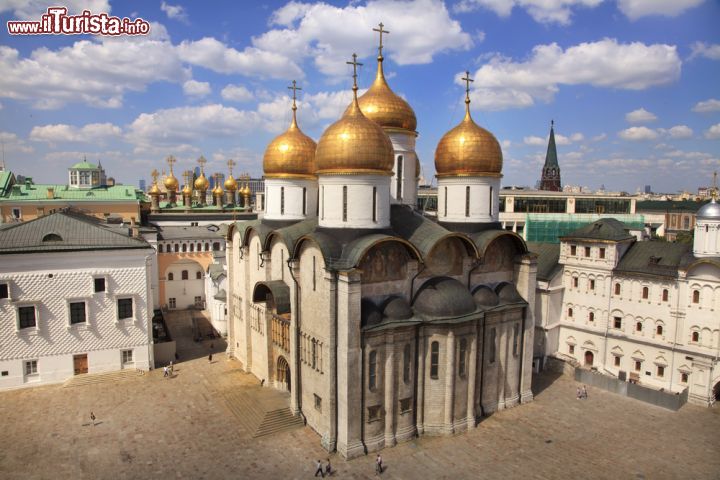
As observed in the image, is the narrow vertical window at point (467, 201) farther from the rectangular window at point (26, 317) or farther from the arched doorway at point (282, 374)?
the rectangular window at point (26, 317)

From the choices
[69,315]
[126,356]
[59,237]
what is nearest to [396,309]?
[126,356]

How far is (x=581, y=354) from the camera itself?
88.1 feet

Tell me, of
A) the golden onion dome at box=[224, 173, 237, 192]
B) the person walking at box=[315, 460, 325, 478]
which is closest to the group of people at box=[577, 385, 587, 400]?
the person walking at box=[315, 460, 325, 478]

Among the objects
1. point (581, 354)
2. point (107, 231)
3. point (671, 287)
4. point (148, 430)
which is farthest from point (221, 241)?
point (671, 287)

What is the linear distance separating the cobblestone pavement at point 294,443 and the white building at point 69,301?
1450mm

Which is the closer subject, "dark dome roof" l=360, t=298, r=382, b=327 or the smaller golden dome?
"dark dome roof" l=360, t=298, r=382, b=327

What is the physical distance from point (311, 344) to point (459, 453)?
6411mm

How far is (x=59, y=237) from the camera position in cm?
2353

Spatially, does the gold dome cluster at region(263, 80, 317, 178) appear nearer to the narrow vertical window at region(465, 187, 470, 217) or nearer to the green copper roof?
the narrow vertical window at region(465, 187, 470, 217)

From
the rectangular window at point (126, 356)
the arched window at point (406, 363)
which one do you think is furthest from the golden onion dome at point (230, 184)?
the arched window at point (406, 363)

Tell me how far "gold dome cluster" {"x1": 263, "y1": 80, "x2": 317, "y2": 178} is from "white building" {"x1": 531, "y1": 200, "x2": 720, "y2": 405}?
13.9 meters

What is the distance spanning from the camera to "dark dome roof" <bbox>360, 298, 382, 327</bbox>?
17.2m

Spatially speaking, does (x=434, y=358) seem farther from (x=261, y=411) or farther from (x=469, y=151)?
(x=469, y=151)

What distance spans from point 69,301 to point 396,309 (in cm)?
1568
